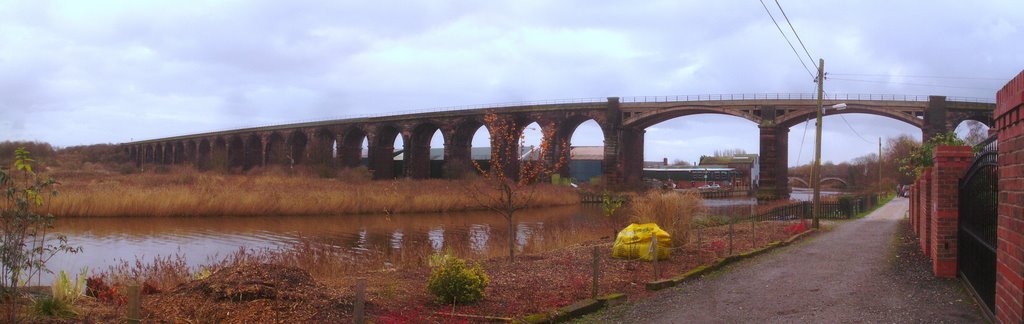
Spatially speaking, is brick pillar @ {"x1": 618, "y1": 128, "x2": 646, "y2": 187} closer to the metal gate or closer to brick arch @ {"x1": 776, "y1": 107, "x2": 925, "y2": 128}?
brick arch @ {"x1": 776, "y1": 107, "x2": 925, "y2": 128}

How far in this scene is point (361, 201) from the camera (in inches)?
1404

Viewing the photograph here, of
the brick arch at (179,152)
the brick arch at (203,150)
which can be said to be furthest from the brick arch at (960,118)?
the brick arch at (179,152)

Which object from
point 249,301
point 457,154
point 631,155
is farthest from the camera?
point 457,154

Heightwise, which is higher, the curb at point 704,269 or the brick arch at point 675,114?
the brick arch at point 675,114

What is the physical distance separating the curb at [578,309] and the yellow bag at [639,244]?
379 cm

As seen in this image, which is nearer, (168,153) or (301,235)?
(301,235)

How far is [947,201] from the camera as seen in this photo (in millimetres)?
9641

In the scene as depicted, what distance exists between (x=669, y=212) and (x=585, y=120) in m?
48.2

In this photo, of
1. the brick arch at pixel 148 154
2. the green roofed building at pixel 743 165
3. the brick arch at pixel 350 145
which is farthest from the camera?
the brick arch at pixel 148 154

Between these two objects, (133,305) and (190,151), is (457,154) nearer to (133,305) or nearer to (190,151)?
(190,151)

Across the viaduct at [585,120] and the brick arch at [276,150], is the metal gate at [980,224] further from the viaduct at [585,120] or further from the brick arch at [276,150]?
the brick arch at [276,150]

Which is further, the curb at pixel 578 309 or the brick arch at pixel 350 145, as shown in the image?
the brick arch at pixel 350 145

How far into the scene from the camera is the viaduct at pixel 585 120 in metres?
51.8

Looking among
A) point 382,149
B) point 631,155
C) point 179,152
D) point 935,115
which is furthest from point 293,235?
point 179,152
